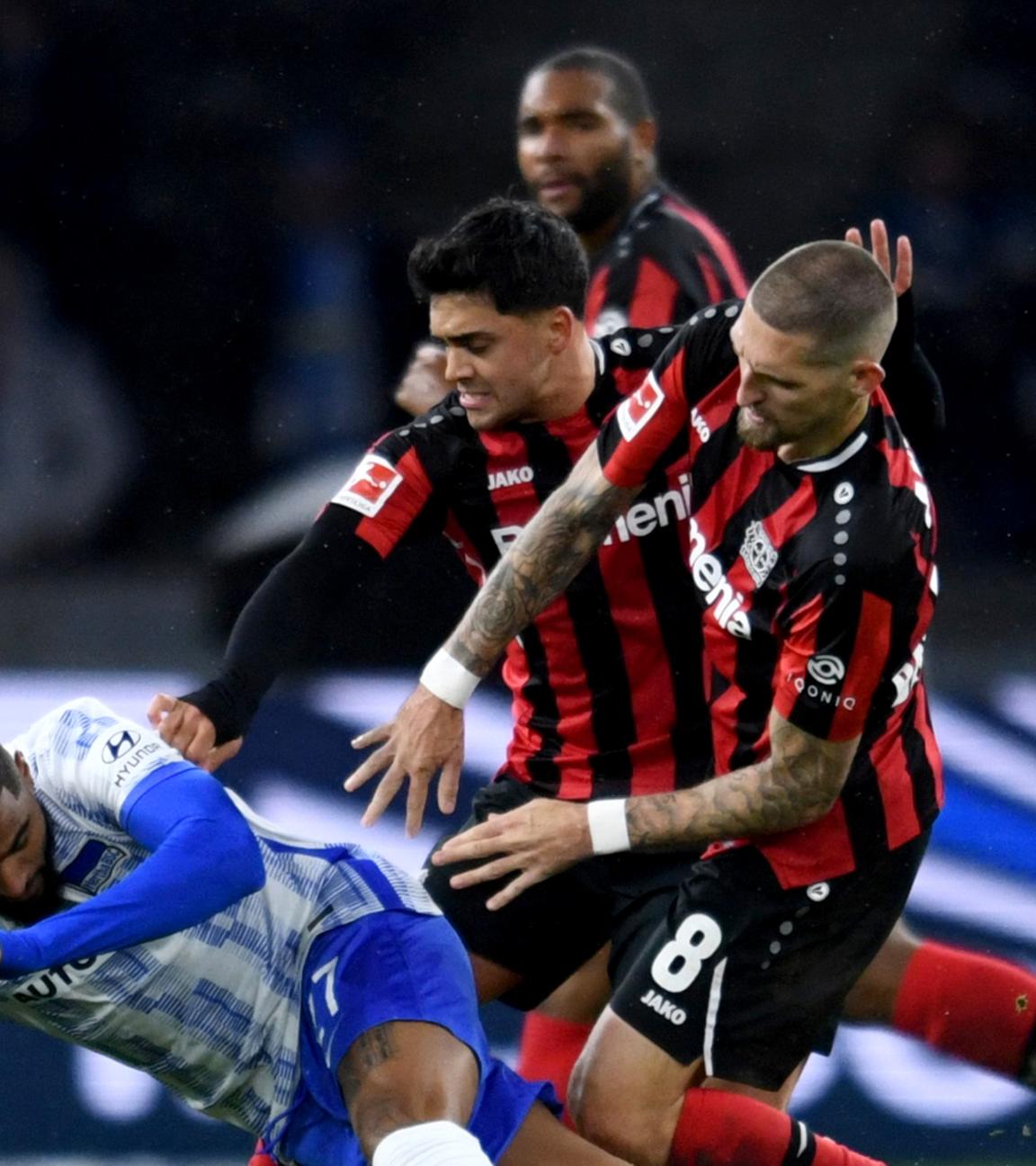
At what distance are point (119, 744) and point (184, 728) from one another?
1.30 ft

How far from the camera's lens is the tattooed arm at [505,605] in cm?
307

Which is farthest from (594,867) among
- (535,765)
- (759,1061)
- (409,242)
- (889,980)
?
(409,242)

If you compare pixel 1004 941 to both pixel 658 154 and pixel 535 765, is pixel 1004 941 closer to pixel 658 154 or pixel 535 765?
pixel 535 765

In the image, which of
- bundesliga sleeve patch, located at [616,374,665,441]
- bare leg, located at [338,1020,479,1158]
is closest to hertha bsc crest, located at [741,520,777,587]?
bundesliga sleeve patch, located at [616,374,665,441]

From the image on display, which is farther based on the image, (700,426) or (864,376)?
(700,426)

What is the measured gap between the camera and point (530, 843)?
2.97 meters

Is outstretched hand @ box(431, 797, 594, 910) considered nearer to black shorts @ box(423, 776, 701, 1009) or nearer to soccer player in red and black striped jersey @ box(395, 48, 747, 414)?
black shorts @ box(423, 776, 701, 1009)

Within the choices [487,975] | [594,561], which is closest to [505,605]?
[594,561]

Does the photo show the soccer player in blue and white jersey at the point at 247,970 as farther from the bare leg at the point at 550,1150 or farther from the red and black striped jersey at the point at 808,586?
the red and black striped jersey at the point at 808,586

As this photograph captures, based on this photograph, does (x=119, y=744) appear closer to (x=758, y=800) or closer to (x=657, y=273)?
(x=758, y=800)

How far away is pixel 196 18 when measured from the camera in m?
3.92

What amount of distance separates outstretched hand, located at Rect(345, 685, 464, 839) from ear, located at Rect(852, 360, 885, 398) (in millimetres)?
778

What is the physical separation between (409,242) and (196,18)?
57 cm

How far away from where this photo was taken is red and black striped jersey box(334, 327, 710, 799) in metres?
3.27
